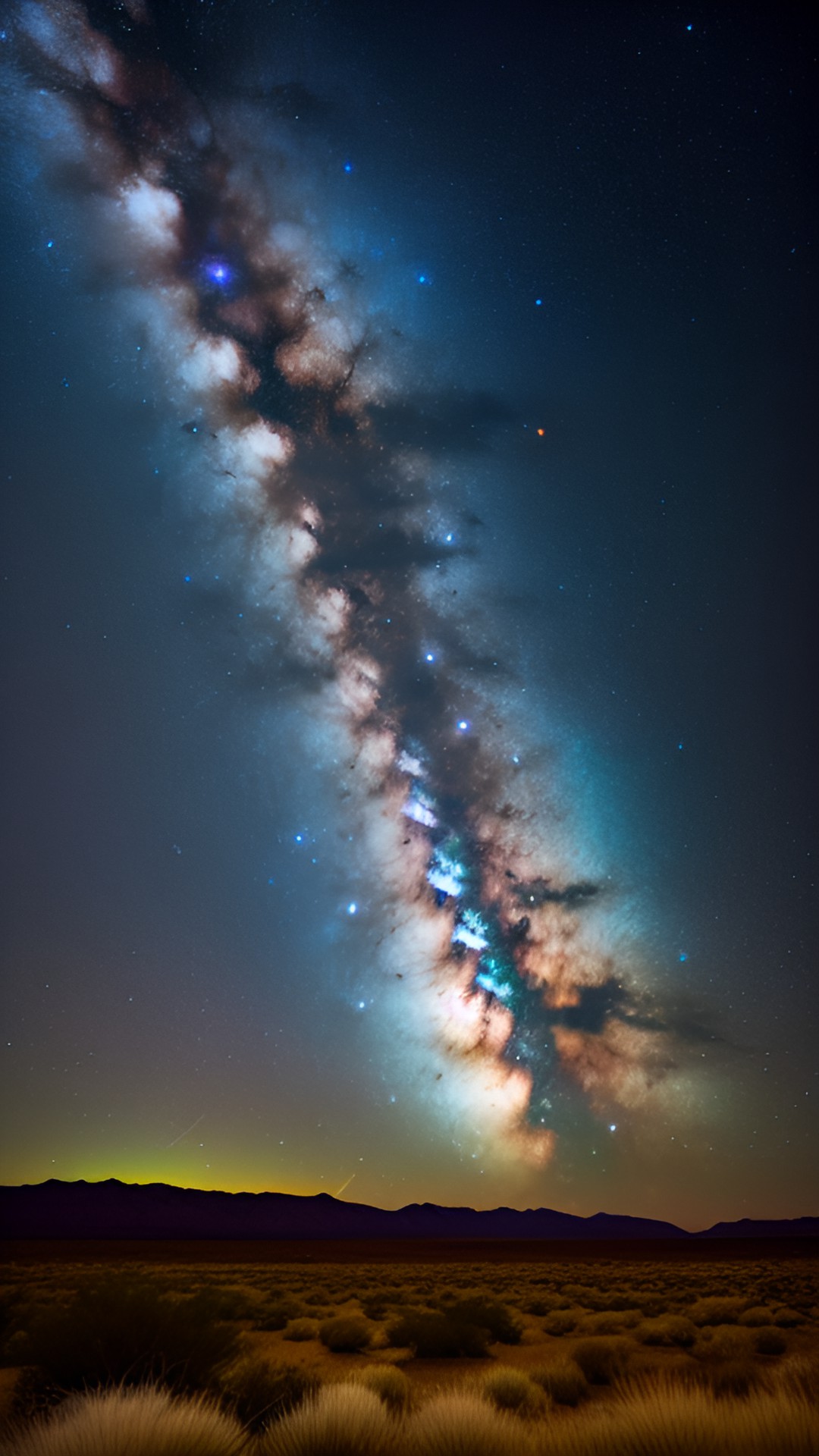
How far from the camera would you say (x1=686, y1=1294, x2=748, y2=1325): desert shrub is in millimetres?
16719

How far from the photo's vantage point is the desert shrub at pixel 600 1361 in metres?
10.6

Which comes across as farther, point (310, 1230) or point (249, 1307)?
point (310, 1230)

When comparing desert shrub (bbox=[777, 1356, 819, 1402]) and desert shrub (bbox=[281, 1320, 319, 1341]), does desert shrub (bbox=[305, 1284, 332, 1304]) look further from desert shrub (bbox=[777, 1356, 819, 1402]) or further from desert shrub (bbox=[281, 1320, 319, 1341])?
desert shrub (bbox=[777, 1356, 819, 1402])

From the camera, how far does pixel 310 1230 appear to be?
155 m

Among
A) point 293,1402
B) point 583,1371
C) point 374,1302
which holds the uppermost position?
point 293,1402

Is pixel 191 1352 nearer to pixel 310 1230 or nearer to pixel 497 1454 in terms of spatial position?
pixel 497 1454

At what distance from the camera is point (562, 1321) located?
16.6 meters

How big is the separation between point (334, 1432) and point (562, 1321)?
45.9ft

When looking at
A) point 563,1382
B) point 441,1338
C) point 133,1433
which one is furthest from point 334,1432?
point 441,1338

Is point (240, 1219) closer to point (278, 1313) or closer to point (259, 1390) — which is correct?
point (278, 1313)

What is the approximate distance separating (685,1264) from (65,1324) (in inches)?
1658

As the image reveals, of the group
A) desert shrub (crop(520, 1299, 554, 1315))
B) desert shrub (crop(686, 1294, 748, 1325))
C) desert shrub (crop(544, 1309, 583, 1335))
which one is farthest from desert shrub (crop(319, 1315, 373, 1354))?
desert shrub (crop(686, 1294, 748, 1325))

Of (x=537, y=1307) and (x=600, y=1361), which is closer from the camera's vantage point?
(x=600, y=1361)

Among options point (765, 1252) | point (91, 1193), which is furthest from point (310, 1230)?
point (765, 1252)
